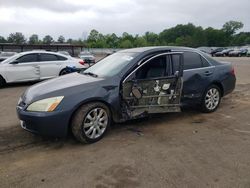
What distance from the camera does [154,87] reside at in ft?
17.3

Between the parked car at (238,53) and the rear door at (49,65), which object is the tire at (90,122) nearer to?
the rear door at (49,65)

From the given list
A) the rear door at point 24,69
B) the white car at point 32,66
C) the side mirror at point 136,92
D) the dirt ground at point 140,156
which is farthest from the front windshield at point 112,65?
the rear door at point 24,69

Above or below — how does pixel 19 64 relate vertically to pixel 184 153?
A: above

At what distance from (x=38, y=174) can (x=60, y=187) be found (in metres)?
0.49

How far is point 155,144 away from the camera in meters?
4.58

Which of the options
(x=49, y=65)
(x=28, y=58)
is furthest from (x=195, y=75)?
(x=28, y=58)

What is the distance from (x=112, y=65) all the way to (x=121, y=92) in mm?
794

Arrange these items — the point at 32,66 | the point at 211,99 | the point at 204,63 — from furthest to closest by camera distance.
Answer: the point at 32,66
the point at 211,99
the point at 204,63

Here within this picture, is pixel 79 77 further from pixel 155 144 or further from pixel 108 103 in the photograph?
pixel 155 144

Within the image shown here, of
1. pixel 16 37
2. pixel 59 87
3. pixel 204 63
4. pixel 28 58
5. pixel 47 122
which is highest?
pixel 16 37

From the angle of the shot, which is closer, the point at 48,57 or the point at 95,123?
the point at 95,123

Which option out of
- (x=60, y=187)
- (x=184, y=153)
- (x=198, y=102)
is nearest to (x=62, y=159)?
(x=60, y=187)

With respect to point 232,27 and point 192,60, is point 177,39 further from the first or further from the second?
point 192,60

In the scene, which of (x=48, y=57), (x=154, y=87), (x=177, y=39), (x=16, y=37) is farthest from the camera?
(x=177, y=39)
